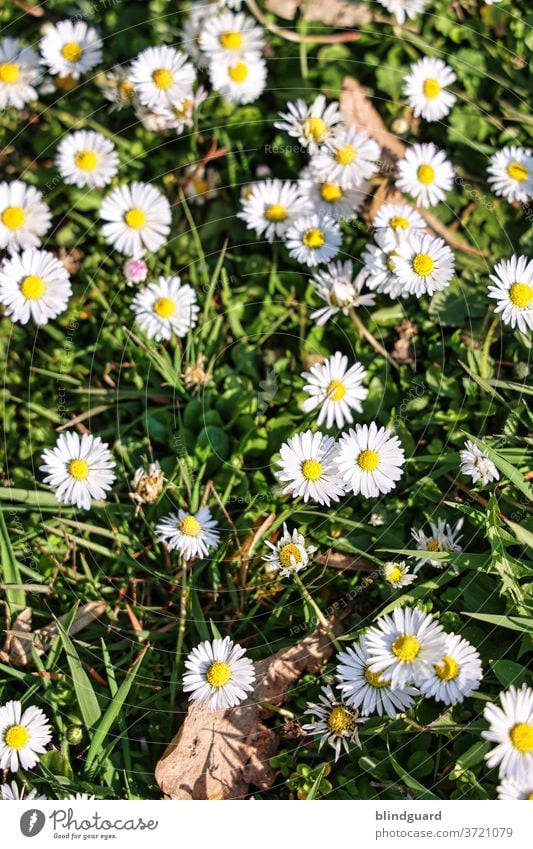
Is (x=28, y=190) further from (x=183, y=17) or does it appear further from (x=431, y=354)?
(x=431, y=354)

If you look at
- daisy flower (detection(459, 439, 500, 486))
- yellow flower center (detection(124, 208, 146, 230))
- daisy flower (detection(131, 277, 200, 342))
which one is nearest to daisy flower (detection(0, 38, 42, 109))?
yellow flower center (detection(124, 208, 146, 230))

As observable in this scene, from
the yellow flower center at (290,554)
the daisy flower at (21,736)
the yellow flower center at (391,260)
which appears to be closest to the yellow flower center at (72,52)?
the yellow flower center at (391,260)

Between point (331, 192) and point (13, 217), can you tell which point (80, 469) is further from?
point (331, 192)

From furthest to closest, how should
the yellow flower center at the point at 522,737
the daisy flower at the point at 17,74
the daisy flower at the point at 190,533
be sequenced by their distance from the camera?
the daisy flower at the point at 17,74 → the daisy flower at the point at 190,533 → the yellow flower center at the point at 522,737

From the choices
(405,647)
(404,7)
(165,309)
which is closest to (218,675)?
(405,647)

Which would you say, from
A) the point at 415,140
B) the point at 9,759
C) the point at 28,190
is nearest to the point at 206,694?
the point at 9,759

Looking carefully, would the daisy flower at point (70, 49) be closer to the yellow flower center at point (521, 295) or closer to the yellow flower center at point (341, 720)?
the yellow flower center at point (521, 295)
